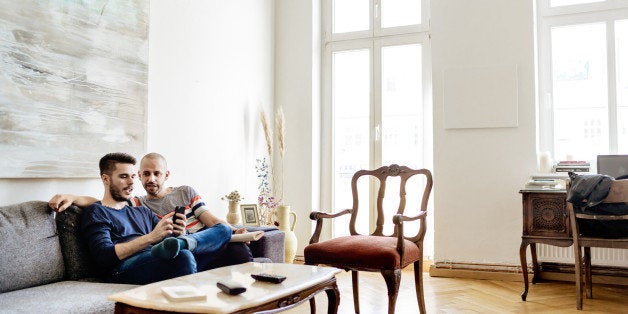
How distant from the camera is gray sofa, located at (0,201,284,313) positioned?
1.90 m

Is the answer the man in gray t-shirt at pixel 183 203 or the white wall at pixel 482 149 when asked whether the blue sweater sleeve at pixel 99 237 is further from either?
the white wall at pixel 482 149

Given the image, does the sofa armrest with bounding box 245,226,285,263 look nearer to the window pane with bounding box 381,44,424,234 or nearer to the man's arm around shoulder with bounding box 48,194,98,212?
the man's arm around shoulder with bounding box 48,194,98,212

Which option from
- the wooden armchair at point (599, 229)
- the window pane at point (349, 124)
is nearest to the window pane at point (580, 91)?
the wooden armchair at point (599, 229)

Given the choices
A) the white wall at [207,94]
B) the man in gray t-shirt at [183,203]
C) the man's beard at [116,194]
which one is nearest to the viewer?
the man's beard at [116,194]

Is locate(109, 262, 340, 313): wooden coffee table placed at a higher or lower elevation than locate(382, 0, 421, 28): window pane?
lower

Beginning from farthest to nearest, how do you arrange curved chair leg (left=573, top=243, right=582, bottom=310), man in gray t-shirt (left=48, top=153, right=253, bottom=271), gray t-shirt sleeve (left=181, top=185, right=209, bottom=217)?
curved chair leg (left=573, top=243, right=582, bottom=310), gray t-shirt sleeve (left=181, top=185, right=209, bottom=217), man in gray t-shirt (left=48, top=153, right=253, bottom=271)

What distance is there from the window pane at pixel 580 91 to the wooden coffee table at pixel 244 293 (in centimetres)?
301

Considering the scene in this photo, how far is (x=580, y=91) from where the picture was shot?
4363mm

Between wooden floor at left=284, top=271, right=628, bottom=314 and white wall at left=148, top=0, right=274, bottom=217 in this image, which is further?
white wall at left=148, top=0, right=274, bottom=217

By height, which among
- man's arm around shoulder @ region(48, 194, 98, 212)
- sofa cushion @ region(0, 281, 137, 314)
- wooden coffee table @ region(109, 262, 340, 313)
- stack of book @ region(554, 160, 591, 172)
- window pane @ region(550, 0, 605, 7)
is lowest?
sofa cushion @ region(0, 281, 137, 314)

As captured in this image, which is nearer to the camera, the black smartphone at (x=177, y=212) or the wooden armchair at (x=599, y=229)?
the black smartphone at (x=177, y=212)

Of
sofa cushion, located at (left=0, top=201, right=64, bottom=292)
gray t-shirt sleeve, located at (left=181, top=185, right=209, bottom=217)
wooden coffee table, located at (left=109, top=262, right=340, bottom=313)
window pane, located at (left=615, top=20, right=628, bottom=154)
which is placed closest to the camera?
wooden coffee table, located at (left=109, top=262, right=340, bottom=313)

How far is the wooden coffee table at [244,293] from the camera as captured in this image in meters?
1.67

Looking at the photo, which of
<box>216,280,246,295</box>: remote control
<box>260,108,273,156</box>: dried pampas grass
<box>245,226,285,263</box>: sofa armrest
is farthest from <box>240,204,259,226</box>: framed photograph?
<box>216,280,246,295</box>: remote control
